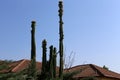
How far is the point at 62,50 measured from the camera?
35219 millimetres

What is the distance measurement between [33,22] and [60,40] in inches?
144

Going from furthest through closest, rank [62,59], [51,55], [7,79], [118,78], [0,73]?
1. [118,78]
2. [62,59]
3. [51,55]
4. [0,73]
5. [7,79]

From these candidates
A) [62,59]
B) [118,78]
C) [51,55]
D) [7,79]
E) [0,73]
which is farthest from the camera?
[118,78]

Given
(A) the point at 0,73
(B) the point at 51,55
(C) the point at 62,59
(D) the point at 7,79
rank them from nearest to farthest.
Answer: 1. (D) the point at 7,79
2. (A) the point at 0,73
3. (B) the point at 51,55
4. (C) the point at 62,59

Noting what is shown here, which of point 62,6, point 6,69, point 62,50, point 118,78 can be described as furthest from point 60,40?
point 6,69

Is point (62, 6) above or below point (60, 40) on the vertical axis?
above

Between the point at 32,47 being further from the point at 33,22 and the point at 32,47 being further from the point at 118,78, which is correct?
the point at 118,78

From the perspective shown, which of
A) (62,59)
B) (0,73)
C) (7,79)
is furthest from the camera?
(62,59)

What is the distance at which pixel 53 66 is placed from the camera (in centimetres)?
2727

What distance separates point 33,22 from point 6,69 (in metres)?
29.3

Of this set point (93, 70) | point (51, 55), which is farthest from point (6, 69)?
point (93, 70)

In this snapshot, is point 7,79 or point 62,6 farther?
point 62,6

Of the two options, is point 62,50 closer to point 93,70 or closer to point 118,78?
point 93,70

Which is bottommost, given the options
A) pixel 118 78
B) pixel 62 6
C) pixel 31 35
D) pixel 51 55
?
pixel 118 78
